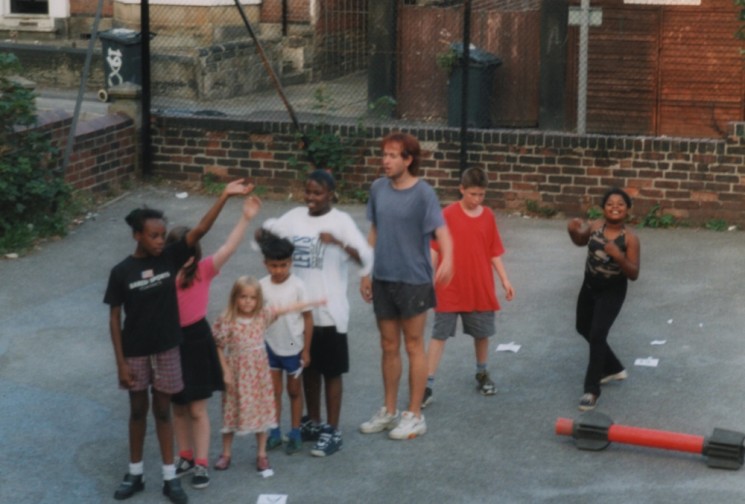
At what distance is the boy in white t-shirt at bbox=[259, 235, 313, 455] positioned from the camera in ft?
24.9

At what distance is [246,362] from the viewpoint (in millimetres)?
7488

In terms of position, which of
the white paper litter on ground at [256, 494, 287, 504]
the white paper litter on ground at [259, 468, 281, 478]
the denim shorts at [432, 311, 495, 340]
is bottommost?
the white paper litter on ground at [256, 494, 287, 504]

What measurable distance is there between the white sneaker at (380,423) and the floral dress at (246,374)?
0.84 m

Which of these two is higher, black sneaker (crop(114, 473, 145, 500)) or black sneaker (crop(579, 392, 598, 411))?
black sneaker (crop(579, 392, 598, 411))

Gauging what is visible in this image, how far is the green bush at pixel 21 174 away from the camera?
41.3 ft

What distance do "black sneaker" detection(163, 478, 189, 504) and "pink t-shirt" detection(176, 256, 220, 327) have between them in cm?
81

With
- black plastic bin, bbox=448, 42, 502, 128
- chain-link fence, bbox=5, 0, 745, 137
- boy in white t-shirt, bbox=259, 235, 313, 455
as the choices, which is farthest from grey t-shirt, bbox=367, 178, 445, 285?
black plastic bin, bbox=448, 42, 502, 128

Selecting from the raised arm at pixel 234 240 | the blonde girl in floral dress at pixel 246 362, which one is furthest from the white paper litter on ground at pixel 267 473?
the raised arm at pixel 234 240

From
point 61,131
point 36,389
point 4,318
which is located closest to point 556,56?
point 61,131

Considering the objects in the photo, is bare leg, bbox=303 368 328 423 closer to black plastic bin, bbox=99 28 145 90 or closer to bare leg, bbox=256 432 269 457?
bare leg, bbox=256 432 269 457

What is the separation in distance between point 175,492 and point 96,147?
A: 791cm

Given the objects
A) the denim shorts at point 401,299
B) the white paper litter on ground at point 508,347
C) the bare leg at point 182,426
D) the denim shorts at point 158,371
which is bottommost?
the white paper litter on ground at point 508,347

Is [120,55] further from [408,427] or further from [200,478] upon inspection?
[200,478]

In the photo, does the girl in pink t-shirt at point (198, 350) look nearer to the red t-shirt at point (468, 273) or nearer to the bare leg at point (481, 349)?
the red t-shirt at point (468, 273)
